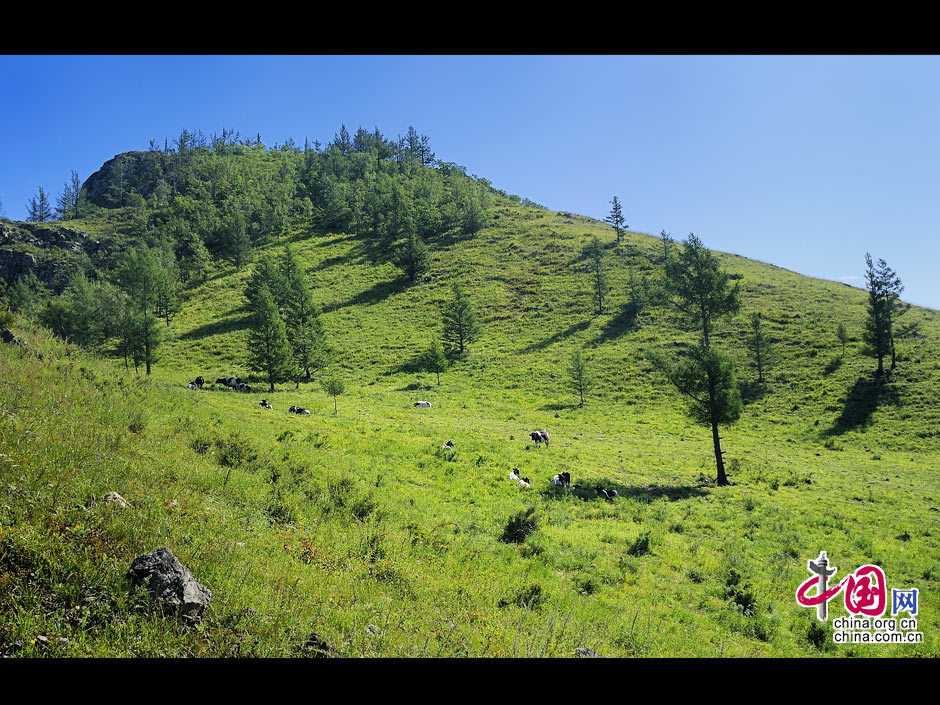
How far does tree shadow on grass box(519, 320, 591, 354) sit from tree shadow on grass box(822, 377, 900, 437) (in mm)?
36432

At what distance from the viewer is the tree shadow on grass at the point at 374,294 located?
91.4 meters

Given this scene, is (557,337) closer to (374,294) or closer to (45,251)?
(374,294)

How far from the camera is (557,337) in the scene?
7388cm

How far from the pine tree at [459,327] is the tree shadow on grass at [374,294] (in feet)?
85.2

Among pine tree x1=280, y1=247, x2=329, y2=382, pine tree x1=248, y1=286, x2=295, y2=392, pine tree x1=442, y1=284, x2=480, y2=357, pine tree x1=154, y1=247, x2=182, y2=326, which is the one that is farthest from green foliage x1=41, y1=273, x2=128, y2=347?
pine tree x1=442, y1=284, x2=480, y2=357

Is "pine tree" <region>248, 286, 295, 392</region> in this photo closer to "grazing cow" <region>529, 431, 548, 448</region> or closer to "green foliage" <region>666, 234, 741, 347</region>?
"grazing cow" <region>529, 431, 548, 448</region>

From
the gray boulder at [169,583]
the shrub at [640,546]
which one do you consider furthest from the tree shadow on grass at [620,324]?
the gray boulder at [169,583]

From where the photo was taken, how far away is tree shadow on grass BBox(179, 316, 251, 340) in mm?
78938

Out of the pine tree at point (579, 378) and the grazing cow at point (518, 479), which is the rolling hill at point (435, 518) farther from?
the pine tree at point (579, 378)
